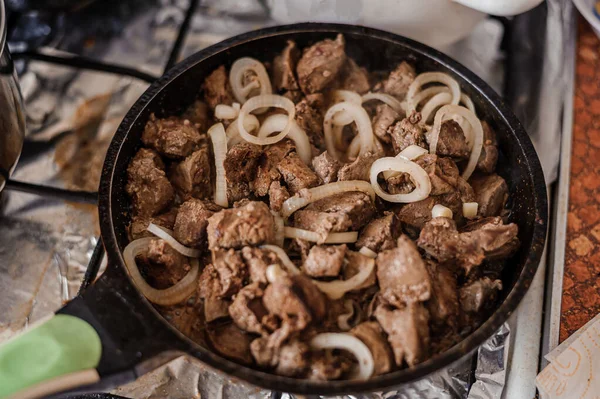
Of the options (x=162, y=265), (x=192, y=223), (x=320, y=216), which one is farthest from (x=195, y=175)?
(x=320, y=216)

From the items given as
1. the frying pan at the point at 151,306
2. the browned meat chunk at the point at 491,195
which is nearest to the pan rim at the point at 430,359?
the frying pan at the point at 151,306

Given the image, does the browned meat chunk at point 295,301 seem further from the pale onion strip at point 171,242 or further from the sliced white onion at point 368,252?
the pale onion strip at point 171,242

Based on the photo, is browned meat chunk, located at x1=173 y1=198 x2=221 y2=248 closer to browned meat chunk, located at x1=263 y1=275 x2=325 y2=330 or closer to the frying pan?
the frying pan

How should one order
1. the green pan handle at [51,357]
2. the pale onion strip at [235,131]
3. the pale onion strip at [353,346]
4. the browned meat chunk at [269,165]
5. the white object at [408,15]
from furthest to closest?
the white object at [408,15] < the pale onion strip at [235,131] < the browned meat chunk at [269,165] < the pale onion strip at [353,346] < the green pan handle at [51,357]

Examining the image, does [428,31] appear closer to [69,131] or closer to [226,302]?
[226,302]

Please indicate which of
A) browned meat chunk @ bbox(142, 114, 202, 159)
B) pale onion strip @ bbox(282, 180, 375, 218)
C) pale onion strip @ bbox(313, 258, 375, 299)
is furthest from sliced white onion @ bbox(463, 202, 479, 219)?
browned meat chunk @ bbox(142, 114, 202, 159)

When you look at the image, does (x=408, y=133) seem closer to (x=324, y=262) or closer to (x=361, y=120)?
(x=361, y=120)

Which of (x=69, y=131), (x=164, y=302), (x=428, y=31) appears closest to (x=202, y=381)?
(x=164, y=302)
